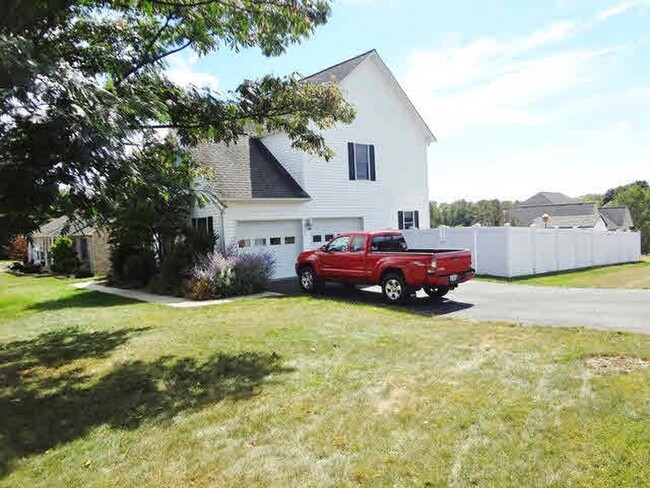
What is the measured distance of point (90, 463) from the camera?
14.0 ft

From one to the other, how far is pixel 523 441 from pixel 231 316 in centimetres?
818

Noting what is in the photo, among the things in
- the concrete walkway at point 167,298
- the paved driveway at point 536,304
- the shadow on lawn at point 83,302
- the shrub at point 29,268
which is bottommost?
the paved driveway at point 536,304

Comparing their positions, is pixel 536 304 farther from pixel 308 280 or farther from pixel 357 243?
pixel 308 280

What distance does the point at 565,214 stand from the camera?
53.6m

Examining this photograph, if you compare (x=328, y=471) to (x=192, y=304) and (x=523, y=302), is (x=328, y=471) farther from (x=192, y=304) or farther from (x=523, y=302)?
(x=192, y=304)

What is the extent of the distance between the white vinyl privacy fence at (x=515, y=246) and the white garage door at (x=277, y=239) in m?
5.39

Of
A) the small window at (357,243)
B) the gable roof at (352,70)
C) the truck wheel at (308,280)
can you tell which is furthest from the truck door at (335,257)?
the gable roof at (352,70)

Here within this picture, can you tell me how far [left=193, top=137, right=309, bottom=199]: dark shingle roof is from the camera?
Answer: 18656 millimetres

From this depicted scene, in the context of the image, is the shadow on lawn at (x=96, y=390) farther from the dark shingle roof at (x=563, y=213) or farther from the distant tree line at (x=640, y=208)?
the distant tree line at (x=640, y=208)

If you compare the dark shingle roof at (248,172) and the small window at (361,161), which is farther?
the small window at (361,161)

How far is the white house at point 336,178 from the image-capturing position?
1911cm

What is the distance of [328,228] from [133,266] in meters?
8.38

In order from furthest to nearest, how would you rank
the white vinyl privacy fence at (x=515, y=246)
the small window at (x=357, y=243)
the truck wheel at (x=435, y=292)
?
the white vinyl privacy fence at (x=515, y=246) < the small window at (x=357, y=243) < the truck wheel at (x=435, y=292)

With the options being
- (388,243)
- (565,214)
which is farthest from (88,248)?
(565,214)
